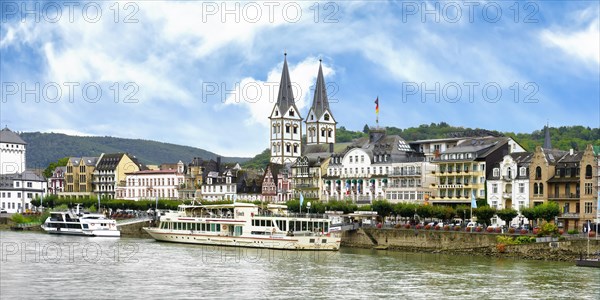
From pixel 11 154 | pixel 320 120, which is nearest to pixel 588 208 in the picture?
pixel 320 120

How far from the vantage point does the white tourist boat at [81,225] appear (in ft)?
391

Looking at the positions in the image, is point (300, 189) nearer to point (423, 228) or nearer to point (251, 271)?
point (423, 228)

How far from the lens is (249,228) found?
98.6 metres

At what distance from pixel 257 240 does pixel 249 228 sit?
1.93m

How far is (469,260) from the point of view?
268 feet

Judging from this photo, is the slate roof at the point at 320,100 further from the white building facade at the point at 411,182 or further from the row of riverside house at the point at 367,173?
the white building facade at the point at 411,182

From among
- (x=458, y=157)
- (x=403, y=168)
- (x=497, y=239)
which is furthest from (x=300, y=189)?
(x=497, y=239)

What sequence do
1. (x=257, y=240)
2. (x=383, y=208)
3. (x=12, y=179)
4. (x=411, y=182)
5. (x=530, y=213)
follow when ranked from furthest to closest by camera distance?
(x=12, y=179), (x=411, y=182), (x=383, y=208), (x=257, y=240), (x=530, y=213)

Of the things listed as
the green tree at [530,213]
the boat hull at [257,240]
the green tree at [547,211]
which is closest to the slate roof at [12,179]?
the boat hull at [257,240]

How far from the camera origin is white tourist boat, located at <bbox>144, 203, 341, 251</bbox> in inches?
3708

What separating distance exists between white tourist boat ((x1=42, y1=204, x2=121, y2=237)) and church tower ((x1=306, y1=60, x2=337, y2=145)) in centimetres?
6541

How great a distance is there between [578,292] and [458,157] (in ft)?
178

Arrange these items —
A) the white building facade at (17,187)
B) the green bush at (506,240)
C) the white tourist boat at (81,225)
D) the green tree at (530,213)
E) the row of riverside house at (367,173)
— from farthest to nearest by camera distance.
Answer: the white building facade at (17,187) < the white tourist boat at (81,225) < the row of riverside house at (367,173) < the green tree at (530,213) < the green bush at (506,240)

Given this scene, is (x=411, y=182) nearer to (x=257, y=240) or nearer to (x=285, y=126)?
(x=257, y=240)
